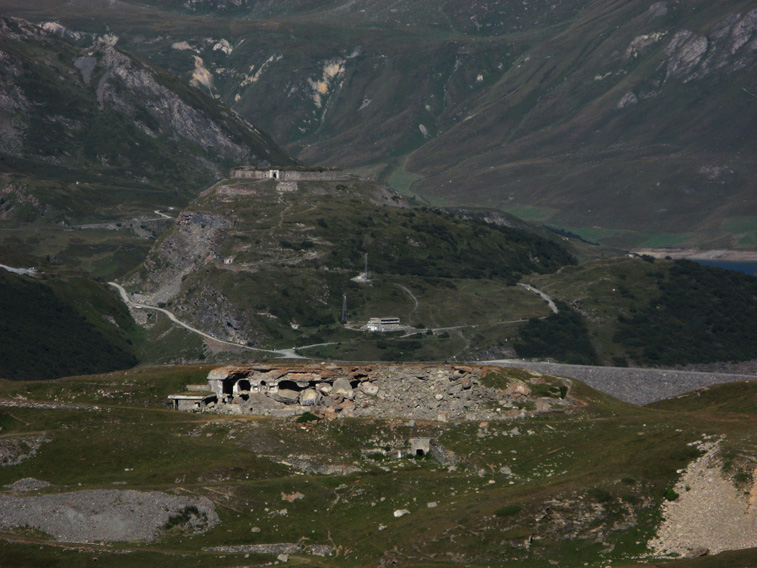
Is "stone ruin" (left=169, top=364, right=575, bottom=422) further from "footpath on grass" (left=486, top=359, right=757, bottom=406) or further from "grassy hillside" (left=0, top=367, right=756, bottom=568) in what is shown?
"footpath on grass" (left=486, top=359, right=757, bottom=406)

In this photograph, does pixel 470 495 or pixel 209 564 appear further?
pixel 470 495

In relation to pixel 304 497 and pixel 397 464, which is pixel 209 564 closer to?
pixel 304 497

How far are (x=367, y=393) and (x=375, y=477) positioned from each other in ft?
69.2

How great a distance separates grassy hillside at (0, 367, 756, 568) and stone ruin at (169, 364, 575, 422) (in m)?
3.85

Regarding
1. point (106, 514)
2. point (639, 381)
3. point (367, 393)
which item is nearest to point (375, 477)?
point (367, 393)

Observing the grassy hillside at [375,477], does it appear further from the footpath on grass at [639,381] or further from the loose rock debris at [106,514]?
the footpath on grass at [639,381]

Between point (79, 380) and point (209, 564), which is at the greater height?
point (79, 380)

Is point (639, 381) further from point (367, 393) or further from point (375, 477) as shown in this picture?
point (375, 477)

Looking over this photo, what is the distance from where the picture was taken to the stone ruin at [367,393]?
114 m

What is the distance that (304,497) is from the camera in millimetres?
91438

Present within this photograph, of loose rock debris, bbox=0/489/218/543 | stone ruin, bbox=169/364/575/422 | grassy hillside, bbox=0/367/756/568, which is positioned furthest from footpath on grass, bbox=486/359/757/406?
loose rock debris, bbox=0/489/218/543

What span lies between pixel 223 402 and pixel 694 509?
5248cm

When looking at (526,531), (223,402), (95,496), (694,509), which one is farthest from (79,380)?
(694,509)

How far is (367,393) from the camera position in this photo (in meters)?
116
